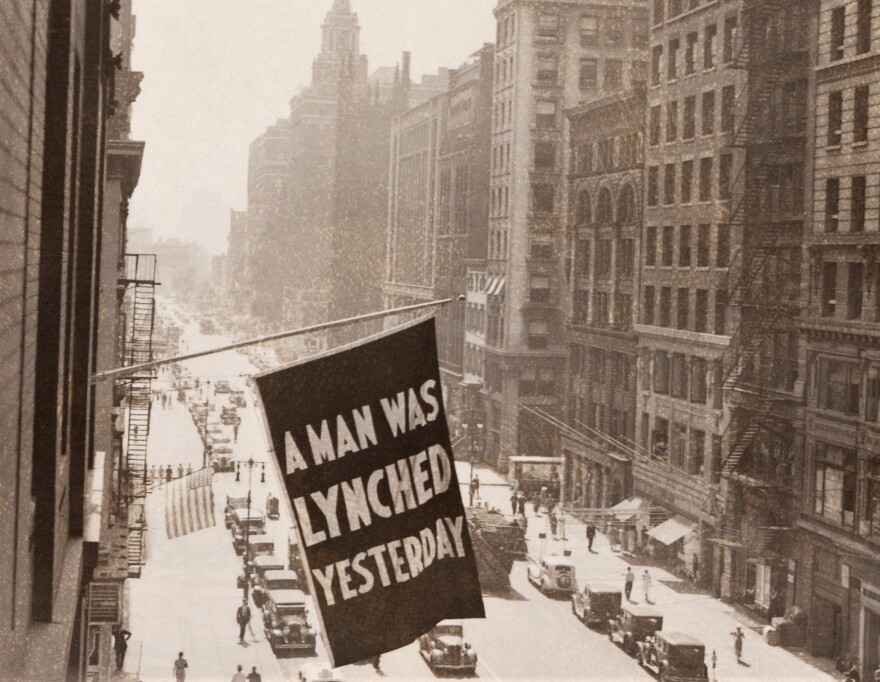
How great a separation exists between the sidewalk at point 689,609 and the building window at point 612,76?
24.1 meters

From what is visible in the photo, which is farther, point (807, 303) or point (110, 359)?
point (807, 303)

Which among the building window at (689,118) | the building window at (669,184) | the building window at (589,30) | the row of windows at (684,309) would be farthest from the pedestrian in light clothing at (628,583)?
the building window at (589,30)

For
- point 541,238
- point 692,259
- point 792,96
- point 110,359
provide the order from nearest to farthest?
point 110,359 < point 792,96 < point 692,259 < point 541,238

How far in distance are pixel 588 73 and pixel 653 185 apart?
50.9 feet

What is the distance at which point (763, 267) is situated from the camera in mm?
43875

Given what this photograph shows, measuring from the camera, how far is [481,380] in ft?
233

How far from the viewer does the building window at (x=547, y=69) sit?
6569cm

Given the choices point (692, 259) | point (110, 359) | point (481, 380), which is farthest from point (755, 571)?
point (481, 380)

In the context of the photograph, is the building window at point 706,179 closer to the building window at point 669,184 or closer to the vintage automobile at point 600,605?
the building window at point 669,184

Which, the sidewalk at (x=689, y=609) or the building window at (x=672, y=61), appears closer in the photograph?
the sidewalk at (x=689, y=609)

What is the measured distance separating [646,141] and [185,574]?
27.0m

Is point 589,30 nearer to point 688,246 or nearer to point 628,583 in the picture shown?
point 688,246

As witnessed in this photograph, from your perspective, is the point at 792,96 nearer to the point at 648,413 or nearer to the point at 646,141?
the point at 646,141

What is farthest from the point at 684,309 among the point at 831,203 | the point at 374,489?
the point at 374,489
